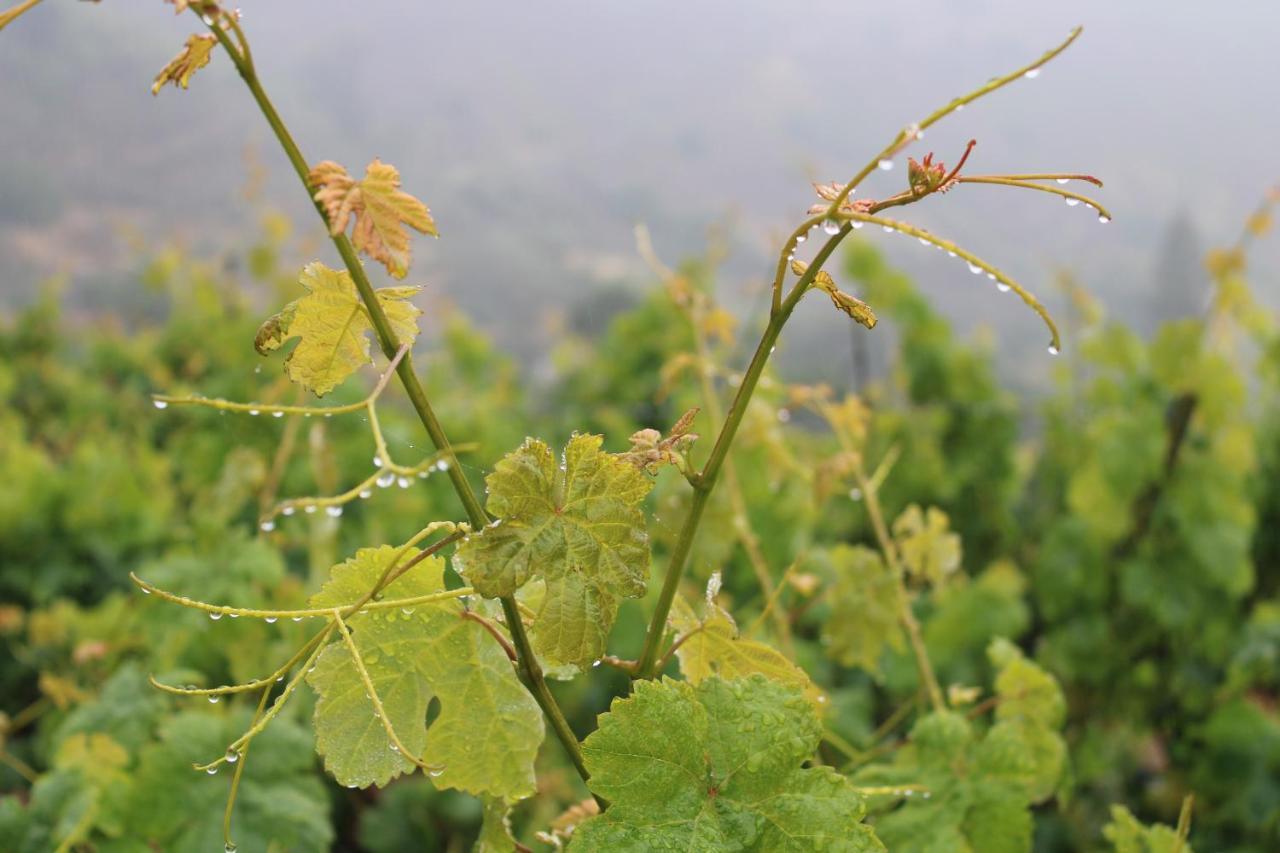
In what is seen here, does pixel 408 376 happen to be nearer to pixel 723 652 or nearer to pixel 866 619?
pixel 723 652

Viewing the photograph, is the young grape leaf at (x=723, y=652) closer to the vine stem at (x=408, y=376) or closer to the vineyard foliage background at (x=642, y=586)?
the vineyard foliage background at (x=642, y=586)

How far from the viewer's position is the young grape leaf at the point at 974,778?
39.4 inches

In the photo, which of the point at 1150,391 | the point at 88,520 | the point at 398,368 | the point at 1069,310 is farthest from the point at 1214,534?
the point at 88,520

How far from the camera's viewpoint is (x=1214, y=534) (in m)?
2.67

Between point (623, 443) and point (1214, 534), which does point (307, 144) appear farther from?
point (1214, 534)

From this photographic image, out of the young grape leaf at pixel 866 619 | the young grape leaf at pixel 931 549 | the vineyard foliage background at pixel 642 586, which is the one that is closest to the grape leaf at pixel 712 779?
the vineyard foliage background at pixel 642 586

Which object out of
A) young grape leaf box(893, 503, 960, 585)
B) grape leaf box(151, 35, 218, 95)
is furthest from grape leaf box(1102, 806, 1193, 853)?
grape leaf box(151, 35, 218, 95)

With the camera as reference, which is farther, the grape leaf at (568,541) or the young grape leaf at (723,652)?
the young grape leaf at (723,652)

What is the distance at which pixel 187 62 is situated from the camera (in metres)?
0.60

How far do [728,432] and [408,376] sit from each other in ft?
0.65

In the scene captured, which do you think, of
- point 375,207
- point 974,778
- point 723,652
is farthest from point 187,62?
Answer: point 974,778

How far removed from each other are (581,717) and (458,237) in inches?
170

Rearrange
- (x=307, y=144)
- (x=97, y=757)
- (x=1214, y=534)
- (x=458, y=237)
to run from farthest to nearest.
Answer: (x=458, y=237)
(x=307, y=144)
(x=1214, y=534)
(x=97, y=757)

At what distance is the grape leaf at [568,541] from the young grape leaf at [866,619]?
696mm
